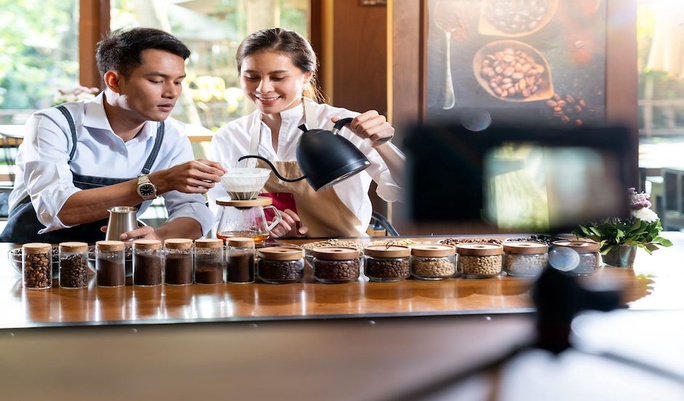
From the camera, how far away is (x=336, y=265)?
2000 millimetres

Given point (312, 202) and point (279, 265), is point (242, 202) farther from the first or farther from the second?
point (312, 202)

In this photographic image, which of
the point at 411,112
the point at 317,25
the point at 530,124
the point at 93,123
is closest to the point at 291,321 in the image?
the point at 93,123

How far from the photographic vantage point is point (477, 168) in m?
5.01

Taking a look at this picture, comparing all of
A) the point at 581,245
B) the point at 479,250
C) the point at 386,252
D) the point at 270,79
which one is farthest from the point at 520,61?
the point at 386,252

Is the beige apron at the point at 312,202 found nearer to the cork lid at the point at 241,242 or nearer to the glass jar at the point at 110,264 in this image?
the cork lid at the point at 241,242

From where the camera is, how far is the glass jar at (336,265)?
2.00m

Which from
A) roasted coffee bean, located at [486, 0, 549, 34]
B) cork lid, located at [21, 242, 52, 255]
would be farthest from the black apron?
roasted coffee bean, located at [486, 0, 549, 34]

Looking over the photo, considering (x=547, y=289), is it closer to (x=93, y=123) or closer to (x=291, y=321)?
(x=291, y=321)

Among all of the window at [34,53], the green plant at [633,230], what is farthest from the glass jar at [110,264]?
the window at [34,53]

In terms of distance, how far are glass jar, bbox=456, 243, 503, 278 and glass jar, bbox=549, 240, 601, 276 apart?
0.13m

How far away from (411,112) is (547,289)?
2633 millimetres

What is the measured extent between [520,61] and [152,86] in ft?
7.81

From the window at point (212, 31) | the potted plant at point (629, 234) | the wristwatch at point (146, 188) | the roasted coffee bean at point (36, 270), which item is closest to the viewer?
the roasted coffee bean at point (36, 270)

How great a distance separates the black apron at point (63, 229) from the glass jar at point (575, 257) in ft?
4.37
